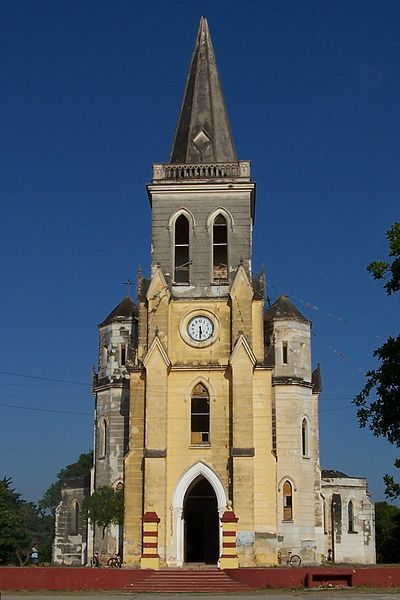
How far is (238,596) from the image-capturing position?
31.3m

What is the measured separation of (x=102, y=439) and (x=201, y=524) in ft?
22.5

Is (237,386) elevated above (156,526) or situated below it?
above

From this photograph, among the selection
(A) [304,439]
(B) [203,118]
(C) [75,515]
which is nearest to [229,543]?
(A) [304,439]

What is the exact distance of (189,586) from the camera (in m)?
35.2

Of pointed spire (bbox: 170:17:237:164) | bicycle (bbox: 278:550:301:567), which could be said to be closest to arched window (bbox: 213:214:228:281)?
pointed spire (bbox: 170:17:237:164)

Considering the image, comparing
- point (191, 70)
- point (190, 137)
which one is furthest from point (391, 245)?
point (191, 70)

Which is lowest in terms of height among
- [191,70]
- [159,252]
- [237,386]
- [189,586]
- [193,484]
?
[189,586]

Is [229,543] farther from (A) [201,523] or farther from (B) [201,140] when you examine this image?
(B) [201,140]

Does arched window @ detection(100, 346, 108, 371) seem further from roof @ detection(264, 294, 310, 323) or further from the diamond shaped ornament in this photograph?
the diamond shaped ornament

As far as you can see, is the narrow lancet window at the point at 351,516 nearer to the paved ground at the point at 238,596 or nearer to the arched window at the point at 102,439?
the arched window at the point at 102,439

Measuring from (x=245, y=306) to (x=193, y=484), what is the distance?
8961 mm

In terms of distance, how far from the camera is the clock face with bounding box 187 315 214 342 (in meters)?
44.5

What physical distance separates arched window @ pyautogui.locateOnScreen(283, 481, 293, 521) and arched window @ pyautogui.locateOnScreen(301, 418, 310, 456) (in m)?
1.97

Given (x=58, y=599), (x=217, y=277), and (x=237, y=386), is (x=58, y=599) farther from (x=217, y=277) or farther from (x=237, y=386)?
(x=217, y=277)
